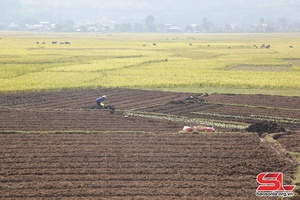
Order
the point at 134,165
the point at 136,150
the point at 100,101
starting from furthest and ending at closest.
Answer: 1. the point at 100,101
2. the point at 136,150
3. the point at 134,165

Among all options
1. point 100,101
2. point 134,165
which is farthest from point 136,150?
point 100,101

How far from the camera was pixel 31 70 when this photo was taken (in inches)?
1545

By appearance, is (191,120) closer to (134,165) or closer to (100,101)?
(100,101)

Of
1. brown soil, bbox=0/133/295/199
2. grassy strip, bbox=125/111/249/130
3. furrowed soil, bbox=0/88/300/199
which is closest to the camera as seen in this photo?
brown soil, bbox=0/133/295/199

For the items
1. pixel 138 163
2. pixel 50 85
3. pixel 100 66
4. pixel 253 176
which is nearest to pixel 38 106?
pixel 50 85

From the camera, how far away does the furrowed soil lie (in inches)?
461

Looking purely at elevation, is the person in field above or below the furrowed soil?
above

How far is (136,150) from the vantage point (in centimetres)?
1477

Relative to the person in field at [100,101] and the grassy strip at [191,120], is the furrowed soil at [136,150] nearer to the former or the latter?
the grassy strip at [191,120]

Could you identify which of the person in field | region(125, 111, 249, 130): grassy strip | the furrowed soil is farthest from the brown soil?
the person in field

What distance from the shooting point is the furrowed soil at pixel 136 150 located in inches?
461

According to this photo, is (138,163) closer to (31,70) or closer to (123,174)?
(123,174)

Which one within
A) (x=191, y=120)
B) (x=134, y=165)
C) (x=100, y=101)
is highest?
(x=100, y=101)

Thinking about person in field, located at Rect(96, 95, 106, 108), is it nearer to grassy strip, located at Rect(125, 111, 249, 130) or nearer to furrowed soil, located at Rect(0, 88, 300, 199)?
furrowed soil, located at Rect(0, 88, 300, 199)
